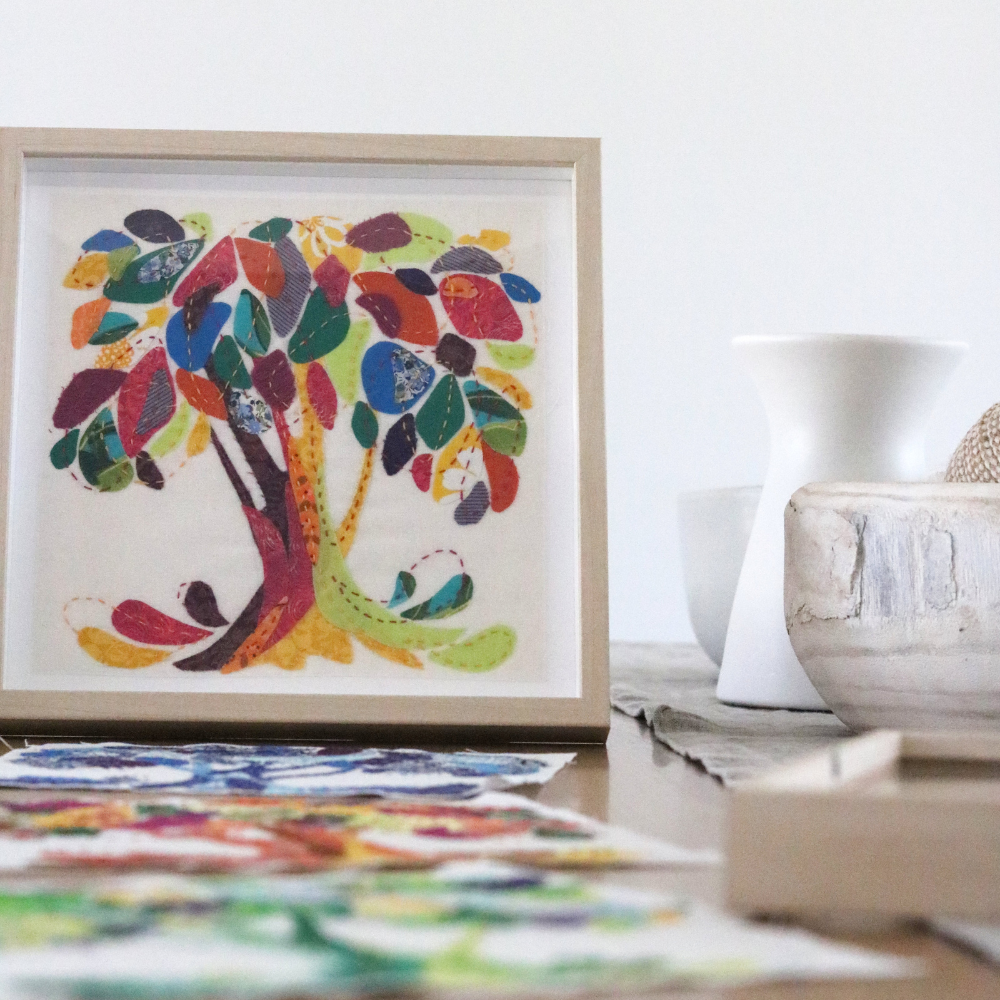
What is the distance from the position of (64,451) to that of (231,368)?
0.33ft

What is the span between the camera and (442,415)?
2.12 ft

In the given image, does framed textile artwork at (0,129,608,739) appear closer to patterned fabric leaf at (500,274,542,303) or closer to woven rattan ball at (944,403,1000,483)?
patterned fabric leaf at (500,274,542,303)

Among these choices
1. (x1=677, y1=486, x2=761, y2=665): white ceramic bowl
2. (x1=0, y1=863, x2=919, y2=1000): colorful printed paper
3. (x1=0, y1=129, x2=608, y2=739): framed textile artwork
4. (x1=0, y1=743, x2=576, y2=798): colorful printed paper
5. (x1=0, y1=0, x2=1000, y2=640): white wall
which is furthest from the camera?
(x1=0, y1=0, x2=1000, y2=640): white wall

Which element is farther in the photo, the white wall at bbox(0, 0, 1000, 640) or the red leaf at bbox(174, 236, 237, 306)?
the white wall at bbox(0, 0, 1000, 640)

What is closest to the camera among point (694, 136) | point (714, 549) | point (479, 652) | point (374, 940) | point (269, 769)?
point (374, 940)

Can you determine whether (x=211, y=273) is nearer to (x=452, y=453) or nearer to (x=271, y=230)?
(x=271, y=230)

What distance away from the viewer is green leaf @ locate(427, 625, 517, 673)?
24.4 inches

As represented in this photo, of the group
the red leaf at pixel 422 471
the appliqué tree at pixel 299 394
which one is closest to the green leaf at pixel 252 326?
the appliqué tree at pixel 299 394

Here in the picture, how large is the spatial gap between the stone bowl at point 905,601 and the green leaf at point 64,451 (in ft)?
1.28

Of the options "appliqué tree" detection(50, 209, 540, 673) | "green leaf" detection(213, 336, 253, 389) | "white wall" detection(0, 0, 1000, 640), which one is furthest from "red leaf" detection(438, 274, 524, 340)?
"white wall" detection(0, 0, 1000, 640)

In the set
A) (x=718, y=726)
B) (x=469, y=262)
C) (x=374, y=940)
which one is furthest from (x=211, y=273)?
(x=374, y=940)

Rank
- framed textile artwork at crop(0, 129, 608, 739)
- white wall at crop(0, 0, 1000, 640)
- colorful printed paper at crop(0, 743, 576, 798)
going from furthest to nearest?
white wall at crop(0, 0, 1000, 640), framed textile artwork at crop(0, 129, 608, 739), colorful printed paper at crop(0, 743, 576, 798)

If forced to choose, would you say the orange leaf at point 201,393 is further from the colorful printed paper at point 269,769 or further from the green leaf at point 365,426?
the colorful printed paper at point 269,769

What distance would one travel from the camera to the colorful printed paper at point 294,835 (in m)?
0.32
